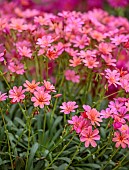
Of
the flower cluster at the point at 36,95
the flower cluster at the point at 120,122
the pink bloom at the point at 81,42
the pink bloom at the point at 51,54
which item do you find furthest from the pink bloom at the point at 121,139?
the pink bloom at the point at 81,42

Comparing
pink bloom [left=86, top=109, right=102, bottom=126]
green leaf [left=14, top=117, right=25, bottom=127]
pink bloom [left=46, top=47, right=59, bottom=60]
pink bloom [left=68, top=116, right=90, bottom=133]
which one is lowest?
green leaf [left=14, top=117, right=25, bottom=127]

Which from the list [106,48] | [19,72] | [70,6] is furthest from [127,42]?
[70,6]

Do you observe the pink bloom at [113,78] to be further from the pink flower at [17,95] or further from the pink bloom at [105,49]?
the pink flower at [17,95]

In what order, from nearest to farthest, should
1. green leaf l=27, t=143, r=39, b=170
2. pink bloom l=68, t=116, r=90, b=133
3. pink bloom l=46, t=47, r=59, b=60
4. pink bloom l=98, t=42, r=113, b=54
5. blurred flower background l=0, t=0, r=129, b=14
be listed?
pink bloom l=68, t=116, r=90, b=133 < green leaf l=27, t=143, r=39, b=170 < pink bloom l=46, t=47, r=59, b=60 < pink bloom l=98, t=42, r=113, b=54 < blurred flower background l=0, t=0, r=129, b=14

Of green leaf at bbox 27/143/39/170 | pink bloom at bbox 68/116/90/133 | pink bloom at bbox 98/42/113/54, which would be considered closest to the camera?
pink bloom at bbox 68/116/90/133

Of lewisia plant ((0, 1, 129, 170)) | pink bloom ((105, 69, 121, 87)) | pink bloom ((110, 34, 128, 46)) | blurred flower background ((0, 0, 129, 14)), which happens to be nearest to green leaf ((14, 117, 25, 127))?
lewisia plant ((0, 1, 129, 170))

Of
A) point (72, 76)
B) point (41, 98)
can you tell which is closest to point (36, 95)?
point (41, 98)

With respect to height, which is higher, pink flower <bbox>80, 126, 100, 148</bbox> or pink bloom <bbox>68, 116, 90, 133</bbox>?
pink bloom <bbox>68, 116, 90, 133</bbox>

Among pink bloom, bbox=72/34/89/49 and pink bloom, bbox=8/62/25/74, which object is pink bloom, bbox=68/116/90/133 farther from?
pink bloom, bbox=72/34/89/49

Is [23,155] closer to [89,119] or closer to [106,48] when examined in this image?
[89,119]

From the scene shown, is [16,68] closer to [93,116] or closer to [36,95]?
[36,95]
